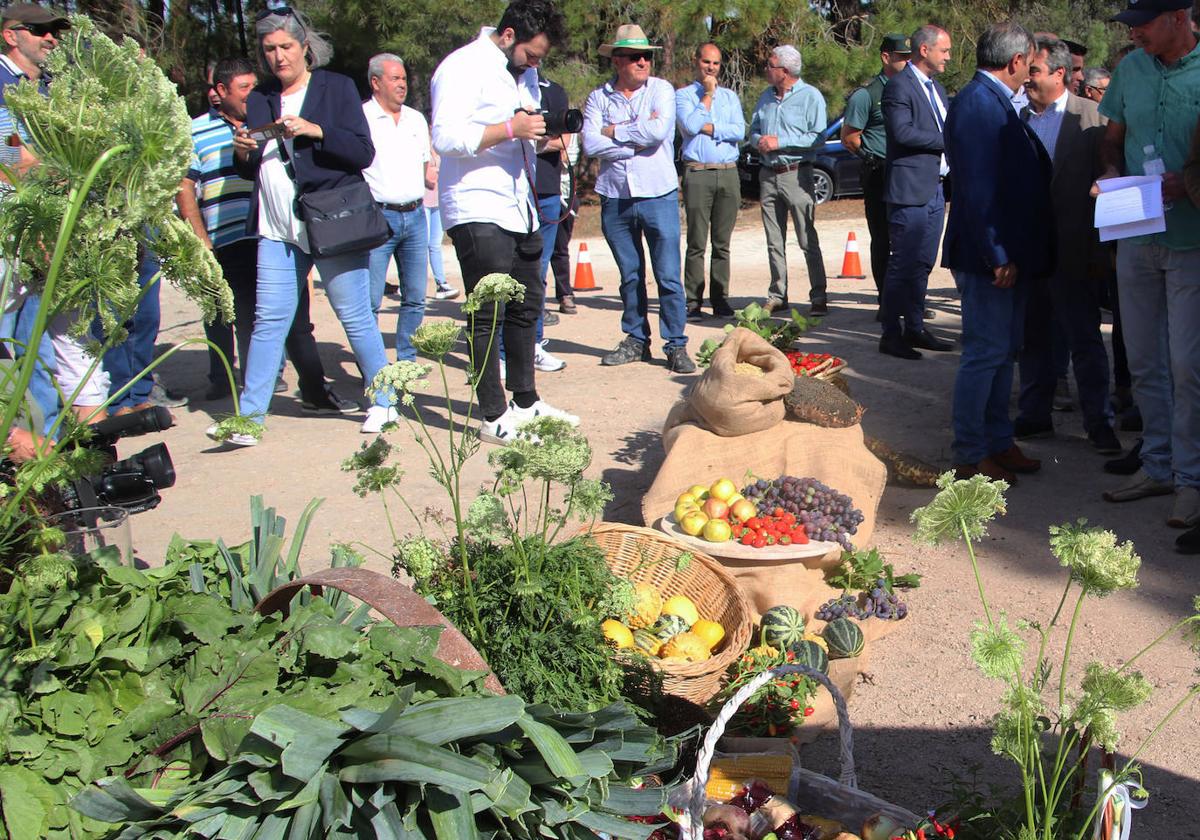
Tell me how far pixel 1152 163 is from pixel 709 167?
4632 mm

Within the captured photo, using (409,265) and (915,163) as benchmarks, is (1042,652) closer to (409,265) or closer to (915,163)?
(915,163)

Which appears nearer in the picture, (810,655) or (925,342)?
(810,655)

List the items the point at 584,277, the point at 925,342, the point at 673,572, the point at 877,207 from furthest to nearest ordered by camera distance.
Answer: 1. the point at 584,277
2. the point at 877,207
3. the point at 925,342
4. the point at 673,572

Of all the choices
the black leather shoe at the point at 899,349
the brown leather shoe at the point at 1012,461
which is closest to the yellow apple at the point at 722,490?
the brown leather shoe at the point at 1012,461

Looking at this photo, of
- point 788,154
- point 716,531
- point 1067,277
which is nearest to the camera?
point 716,531

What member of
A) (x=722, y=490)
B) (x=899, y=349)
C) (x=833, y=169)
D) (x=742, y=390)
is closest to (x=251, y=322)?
(x=742, y=390)

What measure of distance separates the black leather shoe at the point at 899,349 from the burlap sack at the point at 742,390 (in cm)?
278

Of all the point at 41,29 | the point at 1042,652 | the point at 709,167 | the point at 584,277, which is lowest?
the point at 1042,652

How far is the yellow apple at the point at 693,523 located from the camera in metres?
3.96

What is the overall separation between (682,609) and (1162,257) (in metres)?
2.59

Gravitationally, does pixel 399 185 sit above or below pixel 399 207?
above

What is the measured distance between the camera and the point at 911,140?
22.4ft

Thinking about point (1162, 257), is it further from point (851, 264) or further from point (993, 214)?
point (851, 264)

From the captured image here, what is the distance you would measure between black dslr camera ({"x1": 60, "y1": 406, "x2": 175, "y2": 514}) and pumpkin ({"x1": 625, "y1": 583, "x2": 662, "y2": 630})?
1384mm
